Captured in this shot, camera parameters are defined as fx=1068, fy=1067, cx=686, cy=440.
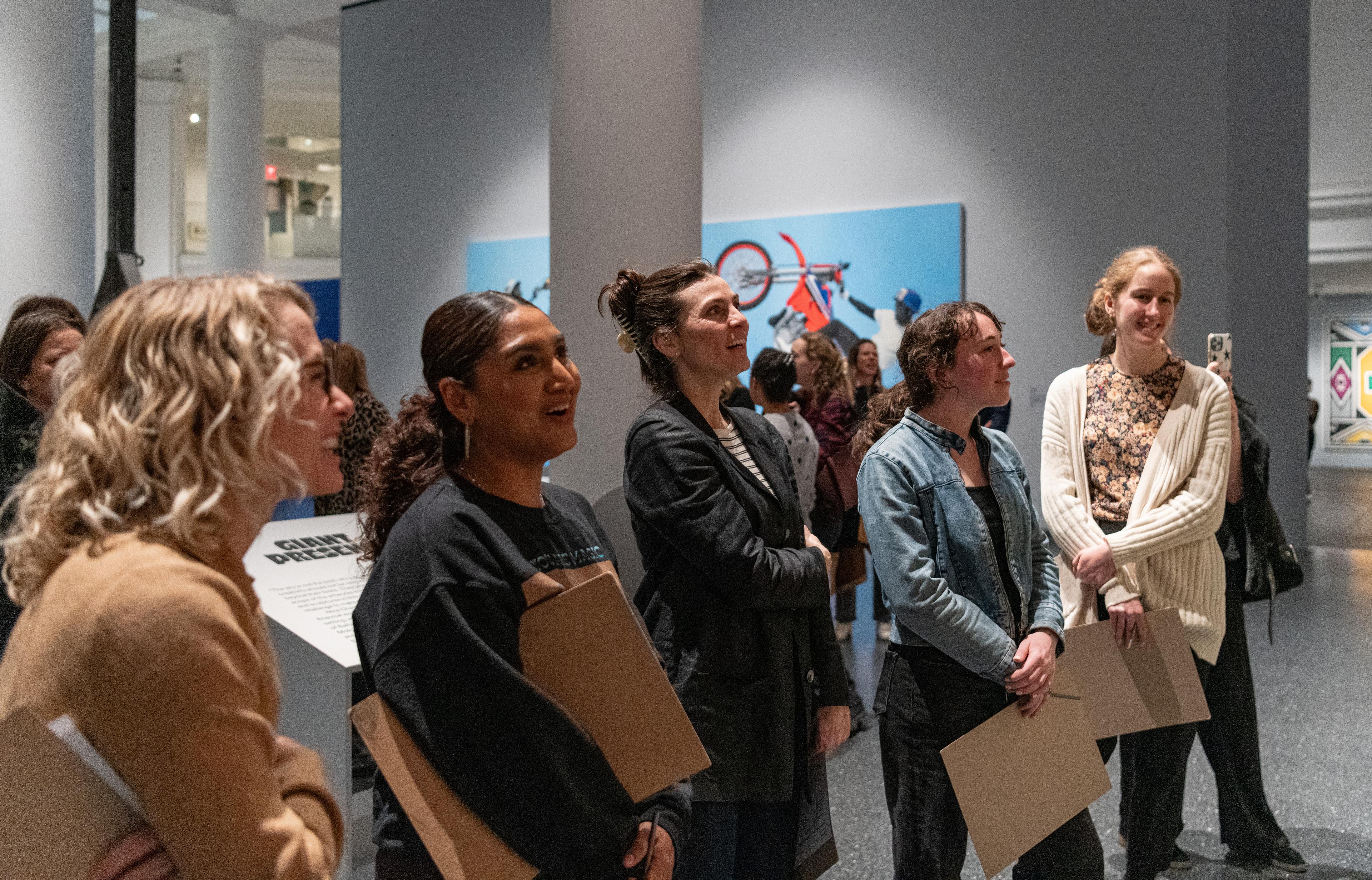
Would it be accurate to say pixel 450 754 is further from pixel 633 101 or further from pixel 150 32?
pixel 150 32

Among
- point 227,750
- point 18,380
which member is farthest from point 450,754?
point 18,380

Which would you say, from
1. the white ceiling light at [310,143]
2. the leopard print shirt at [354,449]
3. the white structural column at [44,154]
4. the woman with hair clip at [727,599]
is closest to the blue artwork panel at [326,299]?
the white ceiling light at [310,143]

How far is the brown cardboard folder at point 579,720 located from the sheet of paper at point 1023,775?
772 millimetres

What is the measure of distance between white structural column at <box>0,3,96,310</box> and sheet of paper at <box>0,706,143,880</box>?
4.52 meters

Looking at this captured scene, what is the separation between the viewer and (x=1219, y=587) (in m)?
2.81

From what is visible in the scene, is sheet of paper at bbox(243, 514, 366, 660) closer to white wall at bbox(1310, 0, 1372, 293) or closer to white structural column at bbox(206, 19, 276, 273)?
white structural column at bbox(206, 19, 276, 273)

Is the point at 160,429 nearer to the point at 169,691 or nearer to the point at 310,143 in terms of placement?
the point at 169,691

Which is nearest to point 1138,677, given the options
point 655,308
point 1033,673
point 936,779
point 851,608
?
point 1033,673

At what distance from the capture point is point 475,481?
155 cm

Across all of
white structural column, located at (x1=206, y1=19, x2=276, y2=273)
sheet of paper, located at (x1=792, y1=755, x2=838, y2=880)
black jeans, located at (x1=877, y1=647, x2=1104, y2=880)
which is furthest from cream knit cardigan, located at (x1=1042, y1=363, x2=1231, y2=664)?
white structural column, located at (x1=206, y1=19, x2=276, y2=273)

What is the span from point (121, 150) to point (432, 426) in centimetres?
157

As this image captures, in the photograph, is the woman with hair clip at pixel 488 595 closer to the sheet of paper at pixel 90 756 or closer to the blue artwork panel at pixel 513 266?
the sheet of paper at pixel 90 756

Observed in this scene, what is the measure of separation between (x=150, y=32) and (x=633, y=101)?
1052 centimetres

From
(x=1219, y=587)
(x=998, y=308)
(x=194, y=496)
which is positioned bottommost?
(x=1219, y=587)
